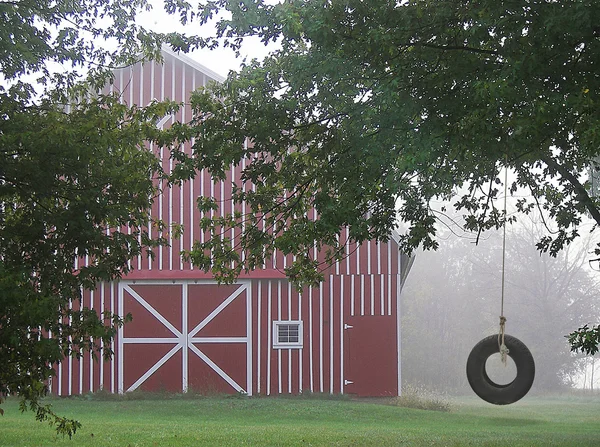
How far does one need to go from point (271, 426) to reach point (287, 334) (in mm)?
6254

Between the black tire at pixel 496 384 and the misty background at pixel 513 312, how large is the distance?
33719mm

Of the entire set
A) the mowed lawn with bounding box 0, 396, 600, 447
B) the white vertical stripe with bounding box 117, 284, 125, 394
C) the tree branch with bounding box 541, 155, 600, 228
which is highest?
the tree branch with bounding box 541, 155, 600, 228

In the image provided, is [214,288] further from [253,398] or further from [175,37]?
[175,37]

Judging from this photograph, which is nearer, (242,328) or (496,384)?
(496,384)

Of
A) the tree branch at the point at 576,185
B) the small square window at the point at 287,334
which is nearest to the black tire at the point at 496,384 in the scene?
the tree branch at the point at 576,185

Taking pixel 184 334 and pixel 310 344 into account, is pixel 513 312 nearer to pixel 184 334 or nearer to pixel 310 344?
pixel 310 344

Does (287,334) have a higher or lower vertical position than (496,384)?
higher

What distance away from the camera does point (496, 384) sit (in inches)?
457

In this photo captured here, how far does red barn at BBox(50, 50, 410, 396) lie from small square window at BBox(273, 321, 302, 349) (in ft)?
0.08

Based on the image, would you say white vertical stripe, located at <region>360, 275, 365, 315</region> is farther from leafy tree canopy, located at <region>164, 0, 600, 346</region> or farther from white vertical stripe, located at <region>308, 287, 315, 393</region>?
leafy tree canopy, located at <region>164, 0, 600, 346</region>

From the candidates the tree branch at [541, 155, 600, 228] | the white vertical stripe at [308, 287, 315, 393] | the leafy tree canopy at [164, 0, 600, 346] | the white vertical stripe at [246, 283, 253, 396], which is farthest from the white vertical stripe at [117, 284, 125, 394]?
the tree branch at [541, 155, 600, 228]

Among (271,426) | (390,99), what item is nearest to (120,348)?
(271,426)

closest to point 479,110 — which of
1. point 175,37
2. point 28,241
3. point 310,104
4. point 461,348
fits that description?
point 310,104

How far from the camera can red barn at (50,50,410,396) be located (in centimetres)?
2109
